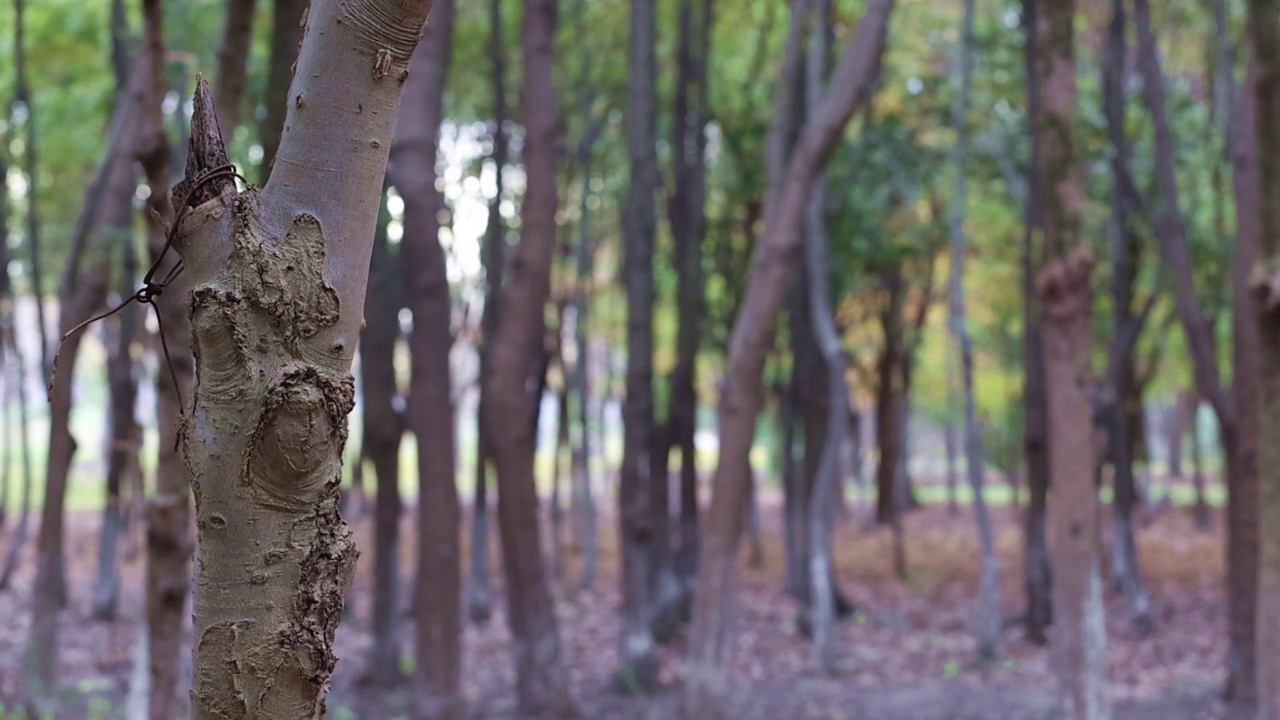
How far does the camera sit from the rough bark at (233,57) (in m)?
5.27

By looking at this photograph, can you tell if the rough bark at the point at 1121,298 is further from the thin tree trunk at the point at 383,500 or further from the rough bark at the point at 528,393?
the thin tree trunk at the point at 383,500

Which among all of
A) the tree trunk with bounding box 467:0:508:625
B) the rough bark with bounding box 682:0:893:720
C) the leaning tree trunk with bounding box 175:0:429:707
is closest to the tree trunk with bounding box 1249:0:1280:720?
the rough bark with bounding box 682:0:893:720

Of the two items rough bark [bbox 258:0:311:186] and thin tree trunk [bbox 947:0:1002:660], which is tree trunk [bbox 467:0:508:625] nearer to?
thin tree trunk [bbox 947:0:1002:660]

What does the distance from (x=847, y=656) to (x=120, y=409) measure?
6.54m

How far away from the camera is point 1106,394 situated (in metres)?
11.1

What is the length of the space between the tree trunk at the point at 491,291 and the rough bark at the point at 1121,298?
17.3 feet

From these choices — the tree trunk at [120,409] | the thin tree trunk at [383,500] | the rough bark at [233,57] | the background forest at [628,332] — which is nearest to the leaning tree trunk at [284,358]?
the background forest at [628,332]

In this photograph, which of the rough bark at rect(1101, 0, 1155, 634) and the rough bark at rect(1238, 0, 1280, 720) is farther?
the rough bark at rect(1101, 0, 1155, 634)

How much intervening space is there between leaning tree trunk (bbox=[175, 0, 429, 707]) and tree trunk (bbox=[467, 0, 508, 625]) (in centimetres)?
802

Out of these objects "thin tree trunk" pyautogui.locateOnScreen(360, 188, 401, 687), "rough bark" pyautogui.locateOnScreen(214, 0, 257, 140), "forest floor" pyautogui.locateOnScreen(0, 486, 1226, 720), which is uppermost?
"rough bark" pyautogui.locateOnScreen(214, 0, 257, 140)

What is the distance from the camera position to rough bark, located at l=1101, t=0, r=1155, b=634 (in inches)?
371

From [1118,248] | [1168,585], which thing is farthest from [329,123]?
[1168,585]

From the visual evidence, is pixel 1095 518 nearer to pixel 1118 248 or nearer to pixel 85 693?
pixel 1118 248

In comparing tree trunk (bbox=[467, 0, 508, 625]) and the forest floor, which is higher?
tree trunk (bbox=[467, 0, 508, 625])
